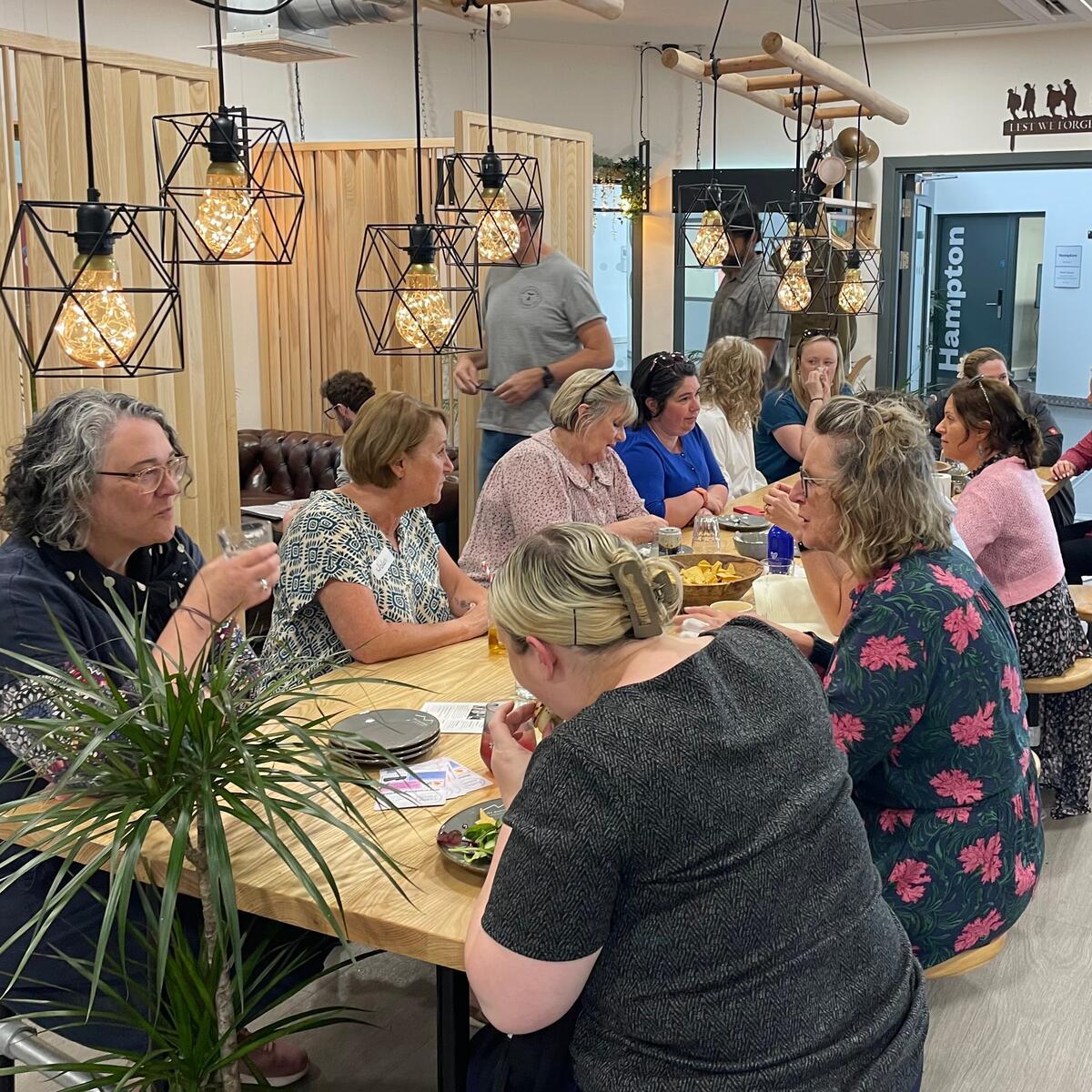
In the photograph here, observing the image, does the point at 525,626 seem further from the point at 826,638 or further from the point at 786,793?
the point at 826,638

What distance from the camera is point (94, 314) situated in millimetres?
2287

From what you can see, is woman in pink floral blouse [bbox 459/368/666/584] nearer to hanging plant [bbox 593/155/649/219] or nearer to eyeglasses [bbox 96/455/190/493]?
eyeglasses [bbox 96/455/190/493]

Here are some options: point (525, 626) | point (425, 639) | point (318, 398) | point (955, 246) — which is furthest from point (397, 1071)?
point (955, 246)

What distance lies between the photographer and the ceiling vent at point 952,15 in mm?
7203

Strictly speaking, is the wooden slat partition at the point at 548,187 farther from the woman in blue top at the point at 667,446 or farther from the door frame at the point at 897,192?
the door frame at the point at 897,192

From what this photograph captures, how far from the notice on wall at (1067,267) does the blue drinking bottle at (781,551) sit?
7.53 m

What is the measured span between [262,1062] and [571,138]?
18.0 ft

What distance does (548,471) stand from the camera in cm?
418

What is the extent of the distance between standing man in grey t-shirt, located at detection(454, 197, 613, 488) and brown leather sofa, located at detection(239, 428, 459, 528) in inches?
60.6

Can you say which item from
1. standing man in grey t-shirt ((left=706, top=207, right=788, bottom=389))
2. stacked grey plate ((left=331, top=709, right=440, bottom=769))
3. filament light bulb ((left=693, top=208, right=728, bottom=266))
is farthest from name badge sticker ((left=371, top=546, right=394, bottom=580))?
standing man in grey t-shirt ((left=706, top=207, right=788, bottom=389))

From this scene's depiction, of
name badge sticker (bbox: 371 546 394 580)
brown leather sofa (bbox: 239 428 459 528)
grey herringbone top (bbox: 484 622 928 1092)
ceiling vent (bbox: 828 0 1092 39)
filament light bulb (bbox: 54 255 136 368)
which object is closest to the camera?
grey herringbone top (bbox: 484 622 928 1092)

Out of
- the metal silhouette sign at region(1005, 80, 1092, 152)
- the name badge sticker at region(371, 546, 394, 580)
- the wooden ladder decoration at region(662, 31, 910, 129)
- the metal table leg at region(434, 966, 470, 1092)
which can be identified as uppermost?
the metal silhouette sign at region(1005, 80, 1092, 152)

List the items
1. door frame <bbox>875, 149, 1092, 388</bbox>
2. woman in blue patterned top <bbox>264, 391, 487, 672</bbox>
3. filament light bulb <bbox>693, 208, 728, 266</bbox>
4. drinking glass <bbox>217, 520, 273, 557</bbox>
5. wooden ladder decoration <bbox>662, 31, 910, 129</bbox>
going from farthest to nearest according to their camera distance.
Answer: door frame <bbox>875, 149, 1092, 388</bbox> < filament light bulb <bbox>693, 208, 728, 266</bbox> < wooden ladder decoration <bbox>662, 31, 910, 129</bbox> < woman in blue patterned top <bbox>264, 391, 487, 672</bbox> < drinking glass <bbox>217, 520, 273, 557</bbox>

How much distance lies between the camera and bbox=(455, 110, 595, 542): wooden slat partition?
6359mm
